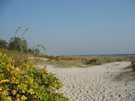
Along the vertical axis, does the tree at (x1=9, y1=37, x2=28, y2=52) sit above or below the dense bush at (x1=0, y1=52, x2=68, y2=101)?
above

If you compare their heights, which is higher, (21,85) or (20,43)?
(20,43)

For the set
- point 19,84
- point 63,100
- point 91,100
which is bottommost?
point 91,100

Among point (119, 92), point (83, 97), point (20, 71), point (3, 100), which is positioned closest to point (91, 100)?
point (83, 97)

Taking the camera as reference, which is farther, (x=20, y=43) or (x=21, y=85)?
(x=20, y=43)

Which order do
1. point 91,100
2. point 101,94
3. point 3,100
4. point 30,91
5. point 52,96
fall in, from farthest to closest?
point 101,94
point 91,100
point 52,96
point 30,91
point 3,100

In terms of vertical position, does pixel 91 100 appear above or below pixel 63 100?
below

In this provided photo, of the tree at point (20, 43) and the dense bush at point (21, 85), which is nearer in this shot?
the dense bush at point (21, 85)

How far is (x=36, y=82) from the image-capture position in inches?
219

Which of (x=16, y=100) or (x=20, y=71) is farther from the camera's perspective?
(x=20, y=71)

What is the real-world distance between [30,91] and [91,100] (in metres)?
5.46

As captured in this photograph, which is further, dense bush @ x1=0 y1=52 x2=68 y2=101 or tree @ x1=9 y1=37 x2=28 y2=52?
tree @ x1=9 y1=37 x2=28 y2=52

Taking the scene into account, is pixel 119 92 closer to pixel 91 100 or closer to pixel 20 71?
pixel 91 100

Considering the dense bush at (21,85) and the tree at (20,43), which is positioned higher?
the tree at (20,43)

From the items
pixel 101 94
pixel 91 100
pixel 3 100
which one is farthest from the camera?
pixel 101 94
